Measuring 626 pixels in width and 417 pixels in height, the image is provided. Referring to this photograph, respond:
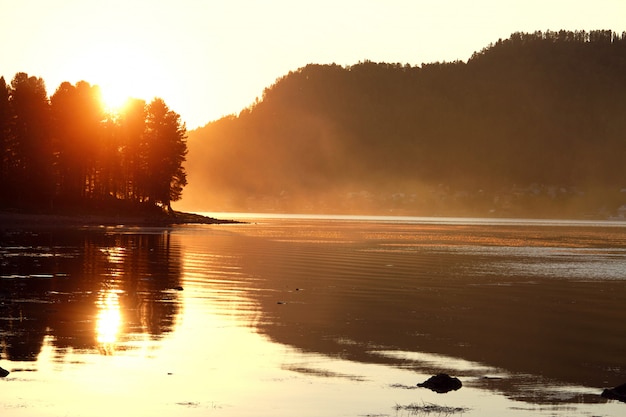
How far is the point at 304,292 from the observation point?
46.8 meters

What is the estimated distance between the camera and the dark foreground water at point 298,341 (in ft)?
72.7

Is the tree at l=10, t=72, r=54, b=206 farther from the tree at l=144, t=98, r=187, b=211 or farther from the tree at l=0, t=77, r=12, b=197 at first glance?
the tree at l=144, t=98, r=187, b=211

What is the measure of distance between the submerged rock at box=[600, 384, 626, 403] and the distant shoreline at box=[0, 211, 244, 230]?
103167mm

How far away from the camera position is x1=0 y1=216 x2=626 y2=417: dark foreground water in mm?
22172

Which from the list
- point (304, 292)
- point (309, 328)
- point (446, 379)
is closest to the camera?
point (446, 379)

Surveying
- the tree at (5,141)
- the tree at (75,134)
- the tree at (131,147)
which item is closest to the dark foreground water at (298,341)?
the tree at (5,141)

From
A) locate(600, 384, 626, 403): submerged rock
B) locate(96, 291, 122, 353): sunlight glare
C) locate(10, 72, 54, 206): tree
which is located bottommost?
locate(600, 384, 626, 403): submerged rock

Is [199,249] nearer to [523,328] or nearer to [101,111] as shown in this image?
[523,328]

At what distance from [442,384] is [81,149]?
130m

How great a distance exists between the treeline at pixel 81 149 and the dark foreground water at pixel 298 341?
81295mm

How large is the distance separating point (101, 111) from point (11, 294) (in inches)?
4693

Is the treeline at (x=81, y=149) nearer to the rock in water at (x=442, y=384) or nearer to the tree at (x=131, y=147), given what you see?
the tree at (x=131, y=147)

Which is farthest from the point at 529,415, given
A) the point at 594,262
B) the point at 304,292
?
the point at 594,262

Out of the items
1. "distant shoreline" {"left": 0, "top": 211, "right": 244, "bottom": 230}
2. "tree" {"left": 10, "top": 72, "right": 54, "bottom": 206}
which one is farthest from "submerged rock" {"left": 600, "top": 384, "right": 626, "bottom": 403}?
"tree" {"left": 10, "top": 72, "right": 54, "bottom": 206}
